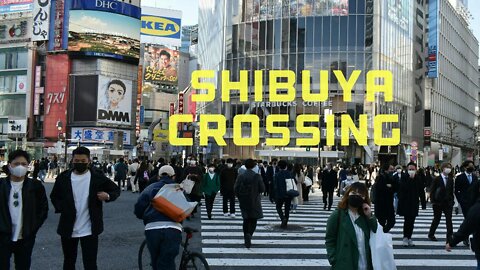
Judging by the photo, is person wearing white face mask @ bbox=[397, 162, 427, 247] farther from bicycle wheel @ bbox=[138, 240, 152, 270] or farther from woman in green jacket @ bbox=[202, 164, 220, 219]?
woman in green jacket @ bbox=[202, 164, 220, 219]

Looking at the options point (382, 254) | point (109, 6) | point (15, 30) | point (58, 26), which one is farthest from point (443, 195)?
Result: point (15, 30)

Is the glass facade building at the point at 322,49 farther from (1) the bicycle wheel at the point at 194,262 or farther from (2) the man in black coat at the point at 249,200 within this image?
(1) the bicycle wheel at the point at 194,262

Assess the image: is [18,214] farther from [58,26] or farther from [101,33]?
[58,26]

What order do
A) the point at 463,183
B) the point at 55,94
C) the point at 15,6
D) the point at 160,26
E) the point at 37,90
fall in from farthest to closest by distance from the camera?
the point at 160,26, the point at 15,6, the point at 37,90, the point at 55,94, the point at 463,183

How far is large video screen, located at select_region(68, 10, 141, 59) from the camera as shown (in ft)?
244

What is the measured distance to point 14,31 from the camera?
8094cm

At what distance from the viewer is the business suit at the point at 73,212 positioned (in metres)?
5.70

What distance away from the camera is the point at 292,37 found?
2157 inches

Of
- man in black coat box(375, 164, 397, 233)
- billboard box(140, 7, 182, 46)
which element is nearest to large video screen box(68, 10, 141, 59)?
billboard box(140, 7, 182, 46)

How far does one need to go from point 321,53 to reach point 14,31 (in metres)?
51.4

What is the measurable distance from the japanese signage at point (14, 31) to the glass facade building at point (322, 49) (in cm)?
3494

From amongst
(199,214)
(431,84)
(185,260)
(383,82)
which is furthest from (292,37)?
(185,260)

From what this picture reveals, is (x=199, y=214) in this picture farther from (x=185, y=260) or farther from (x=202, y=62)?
(x=202, y=62)

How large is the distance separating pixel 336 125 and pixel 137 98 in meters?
40.3
